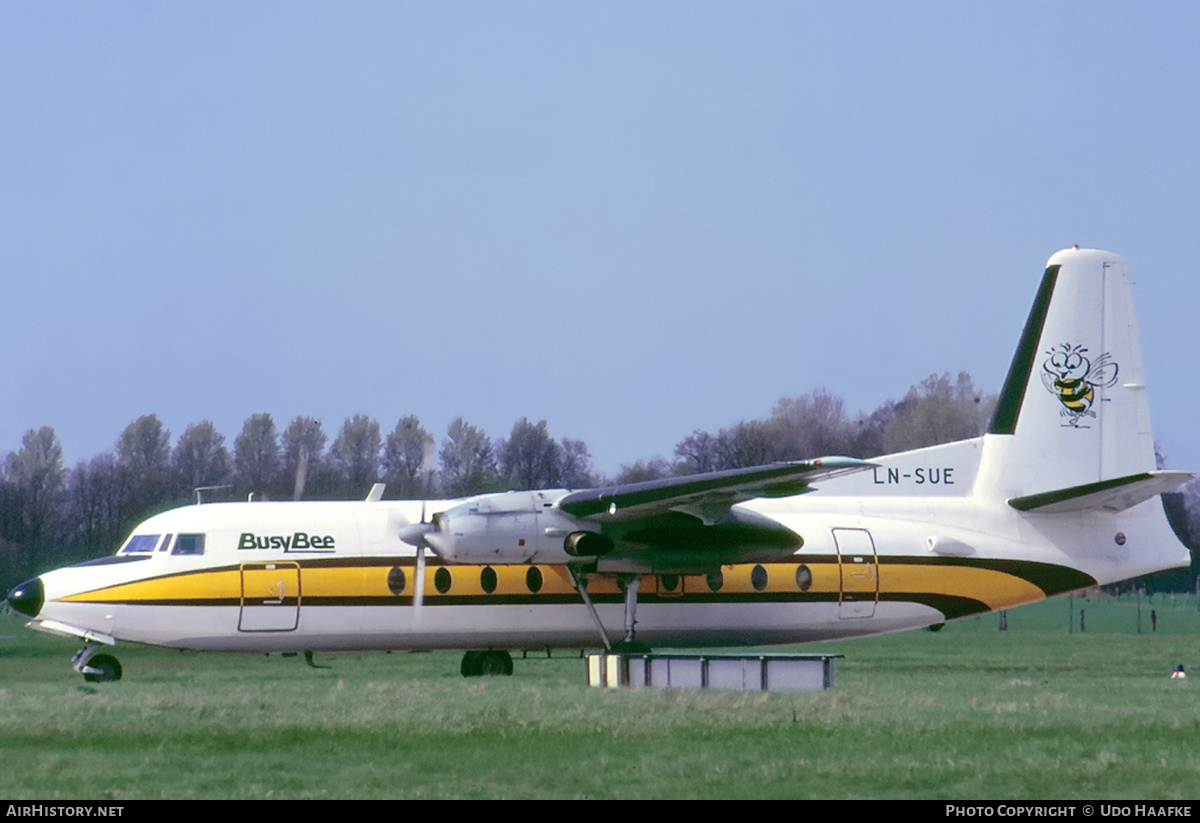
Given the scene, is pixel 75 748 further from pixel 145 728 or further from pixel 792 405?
pixel 792 405

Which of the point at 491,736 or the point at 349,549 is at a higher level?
the point at 349,549

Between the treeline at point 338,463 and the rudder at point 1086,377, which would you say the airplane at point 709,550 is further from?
the treeline at point 338,463

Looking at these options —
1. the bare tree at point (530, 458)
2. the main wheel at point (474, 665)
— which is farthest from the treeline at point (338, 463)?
the main wheel at point (474, 665)

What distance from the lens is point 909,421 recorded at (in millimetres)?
56156

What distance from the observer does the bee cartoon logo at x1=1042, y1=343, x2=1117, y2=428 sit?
2375 centimetres

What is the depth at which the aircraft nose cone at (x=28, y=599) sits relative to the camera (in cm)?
1959

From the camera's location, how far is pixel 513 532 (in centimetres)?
1983

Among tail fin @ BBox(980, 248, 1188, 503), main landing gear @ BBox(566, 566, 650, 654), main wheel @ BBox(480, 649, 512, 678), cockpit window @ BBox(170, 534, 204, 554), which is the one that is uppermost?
tail fin @ BBox(980, 248, 1188, 503)

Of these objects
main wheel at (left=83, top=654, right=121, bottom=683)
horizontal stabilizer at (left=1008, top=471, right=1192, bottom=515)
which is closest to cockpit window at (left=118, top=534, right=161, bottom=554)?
main wheel at (left=83, top=654, right=121, bottom=683)

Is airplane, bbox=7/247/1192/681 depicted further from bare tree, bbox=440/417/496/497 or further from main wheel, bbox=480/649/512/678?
bare tree, bbox=440/417/496/497

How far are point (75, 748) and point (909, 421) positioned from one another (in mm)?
46601

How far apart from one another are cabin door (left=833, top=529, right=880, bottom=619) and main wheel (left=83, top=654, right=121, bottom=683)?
10550 mm

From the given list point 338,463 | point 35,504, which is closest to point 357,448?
point 338,463

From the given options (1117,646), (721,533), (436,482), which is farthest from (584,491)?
(436,482)
